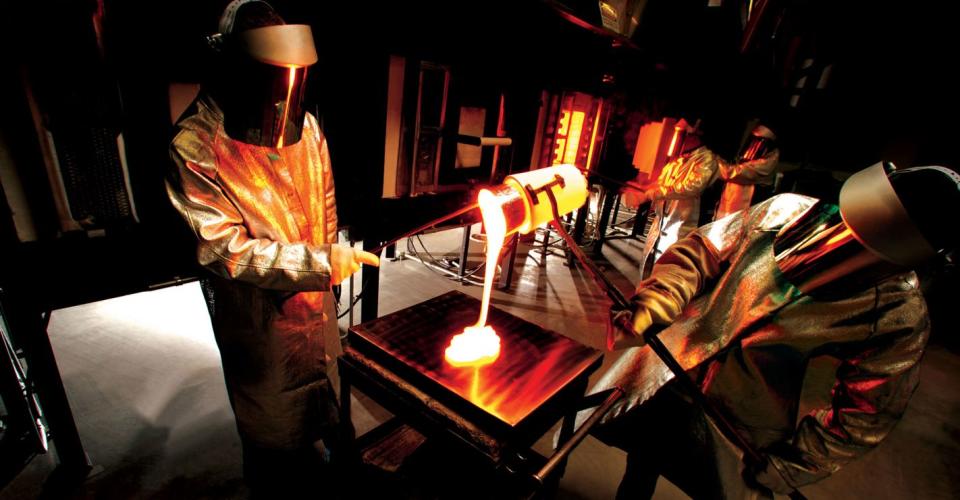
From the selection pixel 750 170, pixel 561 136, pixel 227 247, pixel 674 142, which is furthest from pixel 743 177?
pixel 227 247

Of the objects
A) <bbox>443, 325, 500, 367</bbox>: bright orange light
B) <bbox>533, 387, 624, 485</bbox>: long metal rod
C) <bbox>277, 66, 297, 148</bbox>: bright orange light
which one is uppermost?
<bbox>277, 66, 297, 148</bbox>: bright orange light

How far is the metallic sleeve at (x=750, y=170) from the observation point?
16.4ft

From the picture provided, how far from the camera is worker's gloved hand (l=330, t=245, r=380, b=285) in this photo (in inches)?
65.0

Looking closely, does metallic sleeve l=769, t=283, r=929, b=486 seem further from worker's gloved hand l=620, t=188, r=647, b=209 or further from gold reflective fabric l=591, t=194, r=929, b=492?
worker's gloved hand l=620, t=188, r=647, b=209

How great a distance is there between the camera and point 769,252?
5.34 feet

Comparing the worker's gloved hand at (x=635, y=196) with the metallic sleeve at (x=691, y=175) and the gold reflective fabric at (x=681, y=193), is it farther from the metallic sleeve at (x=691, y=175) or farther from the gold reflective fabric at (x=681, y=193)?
the metallic sleeve at (x=691, y=175)

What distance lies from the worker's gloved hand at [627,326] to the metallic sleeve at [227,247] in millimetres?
1129

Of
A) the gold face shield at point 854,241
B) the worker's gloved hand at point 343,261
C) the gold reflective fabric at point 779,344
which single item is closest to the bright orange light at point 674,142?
the gold reflective fabric at point 779,344

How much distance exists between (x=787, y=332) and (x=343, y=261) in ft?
5.84

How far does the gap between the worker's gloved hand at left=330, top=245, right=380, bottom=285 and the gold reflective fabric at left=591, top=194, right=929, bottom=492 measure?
1.12 meters

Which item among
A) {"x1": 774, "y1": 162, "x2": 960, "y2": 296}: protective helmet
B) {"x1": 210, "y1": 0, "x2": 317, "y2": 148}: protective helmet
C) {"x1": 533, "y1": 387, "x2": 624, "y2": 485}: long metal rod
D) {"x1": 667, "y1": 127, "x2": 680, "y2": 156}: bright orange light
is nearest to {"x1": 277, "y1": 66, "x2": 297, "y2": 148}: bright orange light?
{"x1": 210, "y1": 0, "x2": 317, "y2": 148}: protective helmet

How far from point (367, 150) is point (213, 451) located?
2.32 metres

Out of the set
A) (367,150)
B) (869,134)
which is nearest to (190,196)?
(367,150)

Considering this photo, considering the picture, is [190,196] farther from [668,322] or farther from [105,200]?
[668,322]
